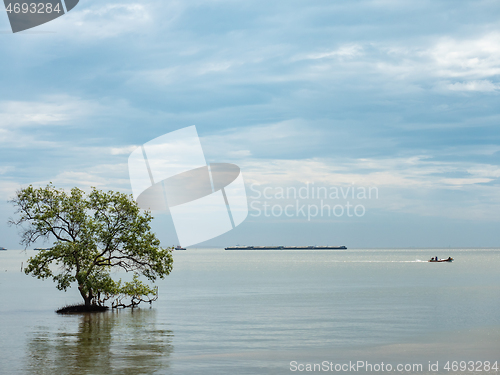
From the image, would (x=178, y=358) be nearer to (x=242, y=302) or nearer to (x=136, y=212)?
(x=136, y=212)

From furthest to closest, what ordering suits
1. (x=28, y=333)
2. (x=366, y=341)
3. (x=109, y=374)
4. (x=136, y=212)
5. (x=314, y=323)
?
1. (x=136, y=212)
2. (x=314, y=323)
3. (x=28, y=333)
4. (x=366, y=341)
5. (x=109, y=374)

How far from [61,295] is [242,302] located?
104ft

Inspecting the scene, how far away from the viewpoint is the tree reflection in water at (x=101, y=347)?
28.2m

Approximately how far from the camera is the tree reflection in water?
28.2 meters

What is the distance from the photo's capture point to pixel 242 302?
6625 cm

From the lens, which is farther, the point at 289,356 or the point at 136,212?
the point at 136,212

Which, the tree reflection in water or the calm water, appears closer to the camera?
the tree reflection in water

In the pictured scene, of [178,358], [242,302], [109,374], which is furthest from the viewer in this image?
[242,302]

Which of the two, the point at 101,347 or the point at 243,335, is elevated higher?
the point at 101,347

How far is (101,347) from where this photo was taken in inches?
1340

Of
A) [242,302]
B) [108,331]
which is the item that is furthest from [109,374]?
[242,302]

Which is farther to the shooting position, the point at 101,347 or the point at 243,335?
the point at 243,335

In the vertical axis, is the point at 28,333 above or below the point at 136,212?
below

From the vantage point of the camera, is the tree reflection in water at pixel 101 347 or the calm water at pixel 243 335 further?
the calm water at pixel 243 335
